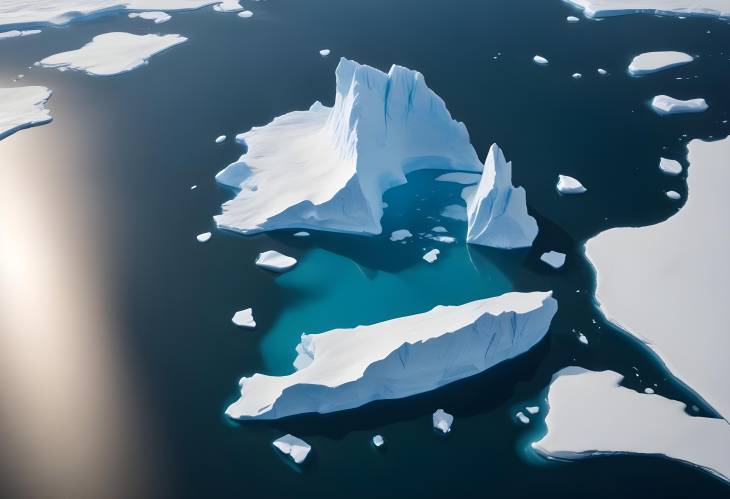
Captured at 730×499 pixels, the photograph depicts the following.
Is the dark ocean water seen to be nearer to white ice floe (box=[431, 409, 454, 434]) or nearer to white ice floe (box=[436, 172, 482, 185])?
white ice floe (box=[431, 409, 454, 434])

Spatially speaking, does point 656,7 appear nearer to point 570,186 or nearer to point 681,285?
point 570,186

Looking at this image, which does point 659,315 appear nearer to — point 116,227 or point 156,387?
point 156,387

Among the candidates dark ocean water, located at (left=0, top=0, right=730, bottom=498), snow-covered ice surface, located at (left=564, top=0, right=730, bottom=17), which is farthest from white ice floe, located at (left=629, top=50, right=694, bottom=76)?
snow-covered ice surface, located at (left=564, top=0, right=730, bottom=17)

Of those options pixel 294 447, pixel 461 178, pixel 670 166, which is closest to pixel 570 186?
pixel 461 178

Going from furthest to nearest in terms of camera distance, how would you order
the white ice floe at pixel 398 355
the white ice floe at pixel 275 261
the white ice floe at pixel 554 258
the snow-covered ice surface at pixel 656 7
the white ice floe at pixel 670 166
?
1. the snow-covered ice surface at pixel 656 7
2. the white ice floe at pixel 670 166
3. the white ice floe at pixel 275 261
4. the white ice floe at pixel 554 258
5. the white ice floe at pixel 398 355

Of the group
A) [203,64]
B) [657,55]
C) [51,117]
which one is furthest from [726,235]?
[51,117]

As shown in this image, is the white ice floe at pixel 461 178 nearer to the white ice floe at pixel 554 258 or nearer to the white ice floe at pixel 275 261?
the white ice floe at pixel 554 258

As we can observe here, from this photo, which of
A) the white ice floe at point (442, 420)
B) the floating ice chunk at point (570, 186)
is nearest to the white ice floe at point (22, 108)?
the floating ice chunk at point (570, 186)
